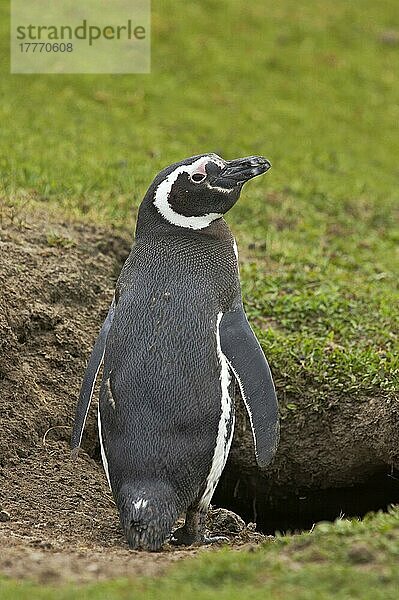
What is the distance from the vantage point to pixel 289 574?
12.5ft

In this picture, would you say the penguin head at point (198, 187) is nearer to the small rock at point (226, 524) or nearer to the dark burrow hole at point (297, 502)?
the small rock at point (226, 524)

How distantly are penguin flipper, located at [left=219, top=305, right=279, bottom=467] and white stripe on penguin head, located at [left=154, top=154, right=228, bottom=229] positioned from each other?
0.60 metres

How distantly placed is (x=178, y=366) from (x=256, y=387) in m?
0.46

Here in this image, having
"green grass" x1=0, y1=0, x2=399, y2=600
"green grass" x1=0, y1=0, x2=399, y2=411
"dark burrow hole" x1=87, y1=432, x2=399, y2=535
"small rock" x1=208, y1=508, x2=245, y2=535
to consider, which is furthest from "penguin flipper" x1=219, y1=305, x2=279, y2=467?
"dark burrow hole" x1=87, y1=432, x2=399, y2=535

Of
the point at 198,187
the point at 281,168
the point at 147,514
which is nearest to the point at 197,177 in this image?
the point at 198,187

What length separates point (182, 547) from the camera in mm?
5008

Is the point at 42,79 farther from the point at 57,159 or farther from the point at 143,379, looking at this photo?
the point at 143,379

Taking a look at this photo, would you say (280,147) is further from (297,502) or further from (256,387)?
(256,387)

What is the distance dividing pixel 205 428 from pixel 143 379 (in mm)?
392

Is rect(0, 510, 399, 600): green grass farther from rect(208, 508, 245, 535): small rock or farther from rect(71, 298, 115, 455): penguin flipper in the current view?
rect(208, 508, 245, 535): small rock

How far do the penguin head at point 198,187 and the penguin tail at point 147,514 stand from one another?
4.76ft

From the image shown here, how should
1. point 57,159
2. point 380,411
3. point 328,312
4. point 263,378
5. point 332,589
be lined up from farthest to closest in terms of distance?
point 57,159 → point 328,312 → point 380,411 → point 263,378 → point 332,589

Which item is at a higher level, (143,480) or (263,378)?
(263,378)

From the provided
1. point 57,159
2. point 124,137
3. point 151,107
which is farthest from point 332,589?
point 151,107
